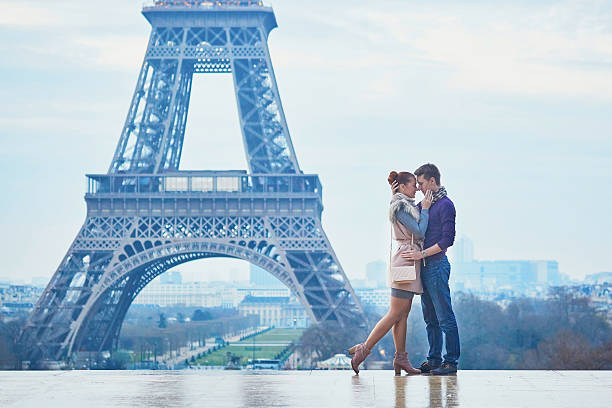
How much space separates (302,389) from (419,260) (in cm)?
253

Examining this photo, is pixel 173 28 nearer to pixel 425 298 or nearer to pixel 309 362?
pixel 309 362

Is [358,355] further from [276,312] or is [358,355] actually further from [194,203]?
[276,312]

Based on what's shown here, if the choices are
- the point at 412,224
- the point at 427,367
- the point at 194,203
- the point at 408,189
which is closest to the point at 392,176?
the point at 408,189

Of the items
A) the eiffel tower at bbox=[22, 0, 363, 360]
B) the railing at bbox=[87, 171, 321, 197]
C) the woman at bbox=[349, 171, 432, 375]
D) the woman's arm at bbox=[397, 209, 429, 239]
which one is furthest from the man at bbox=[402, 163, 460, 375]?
the railing at bbox=[87, 171, 321, 197]

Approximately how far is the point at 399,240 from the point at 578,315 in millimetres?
65463

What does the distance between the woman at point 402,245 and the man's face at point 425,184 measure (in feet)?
0.31

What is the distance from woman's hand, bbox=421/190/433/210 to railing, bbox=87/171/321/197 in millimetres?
40393

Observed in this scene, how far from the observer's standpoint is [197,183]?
54.9 meters

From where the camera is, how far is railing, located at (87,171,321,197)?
53.7 m

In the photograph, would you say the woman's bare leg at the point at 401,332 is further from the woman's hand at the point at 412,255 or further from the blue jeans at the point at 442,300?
the woman's hand at the point at 412,255

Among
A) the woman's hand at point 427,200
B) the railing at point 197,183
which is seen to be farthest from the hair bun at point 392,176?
the railing at point 197,183

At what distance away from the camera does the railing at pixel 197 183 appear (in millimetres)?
53719

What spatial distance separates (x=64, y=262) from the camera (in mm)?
52281

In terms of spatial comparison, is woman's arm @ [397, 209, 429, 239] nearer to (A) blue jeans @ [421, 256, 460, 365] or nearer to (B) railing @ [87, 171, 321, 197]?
(A) blue jeans @ [421, 256, 460, 365]
